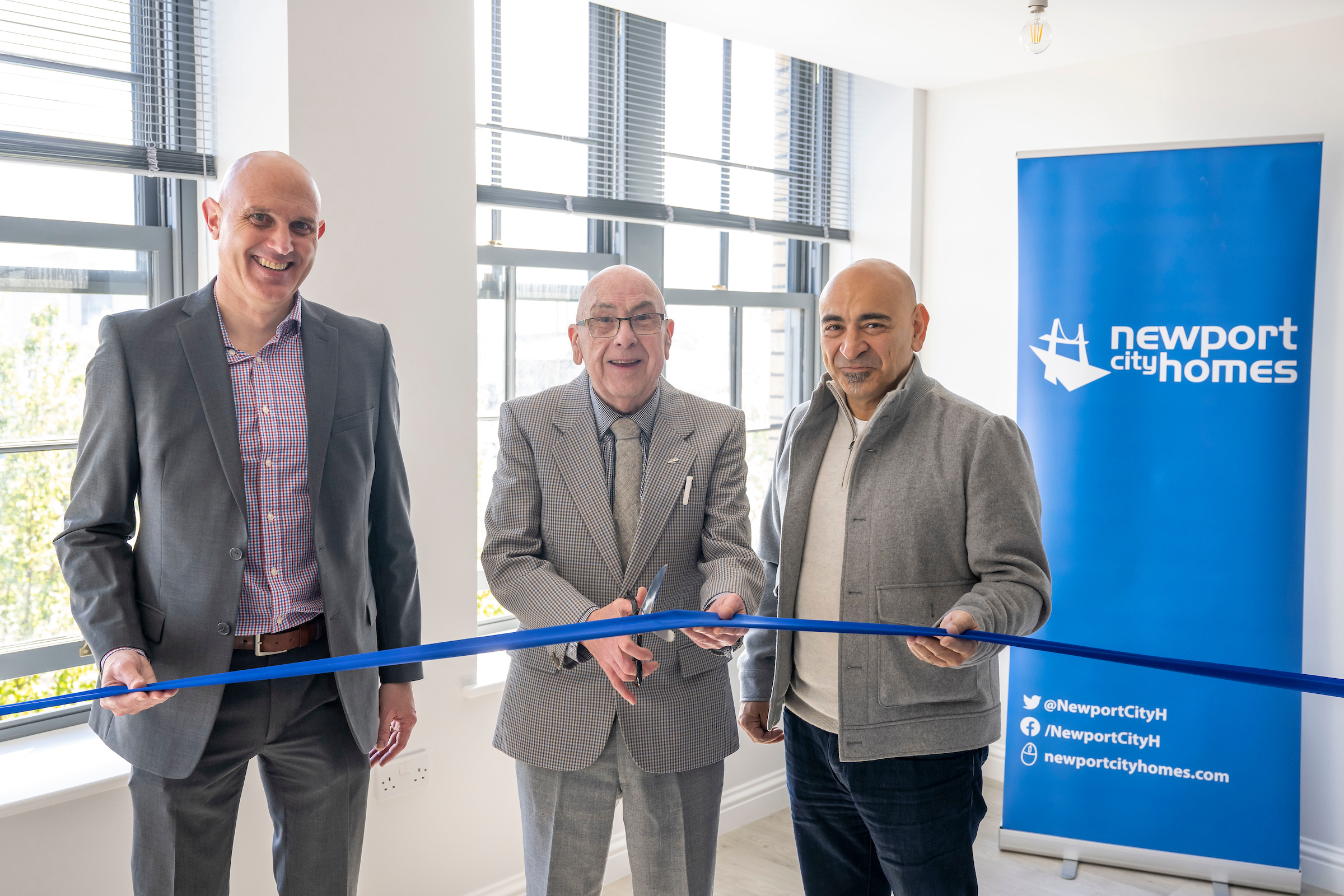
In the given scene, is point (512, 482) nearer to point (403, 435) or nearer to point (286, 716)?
point (286, 716)

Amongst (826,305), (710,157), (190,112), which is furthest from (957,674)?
(710,157)

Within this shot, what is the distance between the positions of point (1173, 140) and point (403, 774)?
3468mm

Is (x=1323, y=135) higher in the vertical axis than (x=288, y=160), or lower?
higher

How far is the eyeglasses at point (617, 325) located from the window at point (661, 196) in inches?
47.1

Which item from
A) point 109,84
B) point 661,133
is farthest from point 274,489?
A: point 661,133

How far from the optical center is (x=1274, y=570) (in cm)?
323

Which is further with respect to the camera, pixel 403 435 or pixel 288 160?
pixel 403 435

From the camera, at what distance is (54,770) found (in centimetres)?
222

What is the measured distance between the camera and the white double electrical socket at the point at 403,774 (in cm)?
268

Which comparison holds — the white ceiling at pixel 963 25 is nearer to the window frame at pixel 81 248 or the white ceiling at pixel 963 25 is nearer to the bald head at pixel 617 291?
the window frame at pixel 81 248

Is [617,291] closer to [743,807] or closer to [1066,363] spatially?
[1066,363]

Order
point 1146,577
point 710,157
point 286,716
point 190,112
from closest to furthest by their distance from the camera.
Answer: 1. point 286,716
2. point 190,112
3. point 1146,577
4. point 710,157

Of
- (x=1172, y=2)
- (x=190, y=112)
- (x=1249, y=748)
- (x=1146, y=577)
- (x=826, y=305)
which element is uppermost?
(x=1172, y=2)

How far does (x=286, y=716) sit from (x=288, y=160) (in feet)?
3.12
